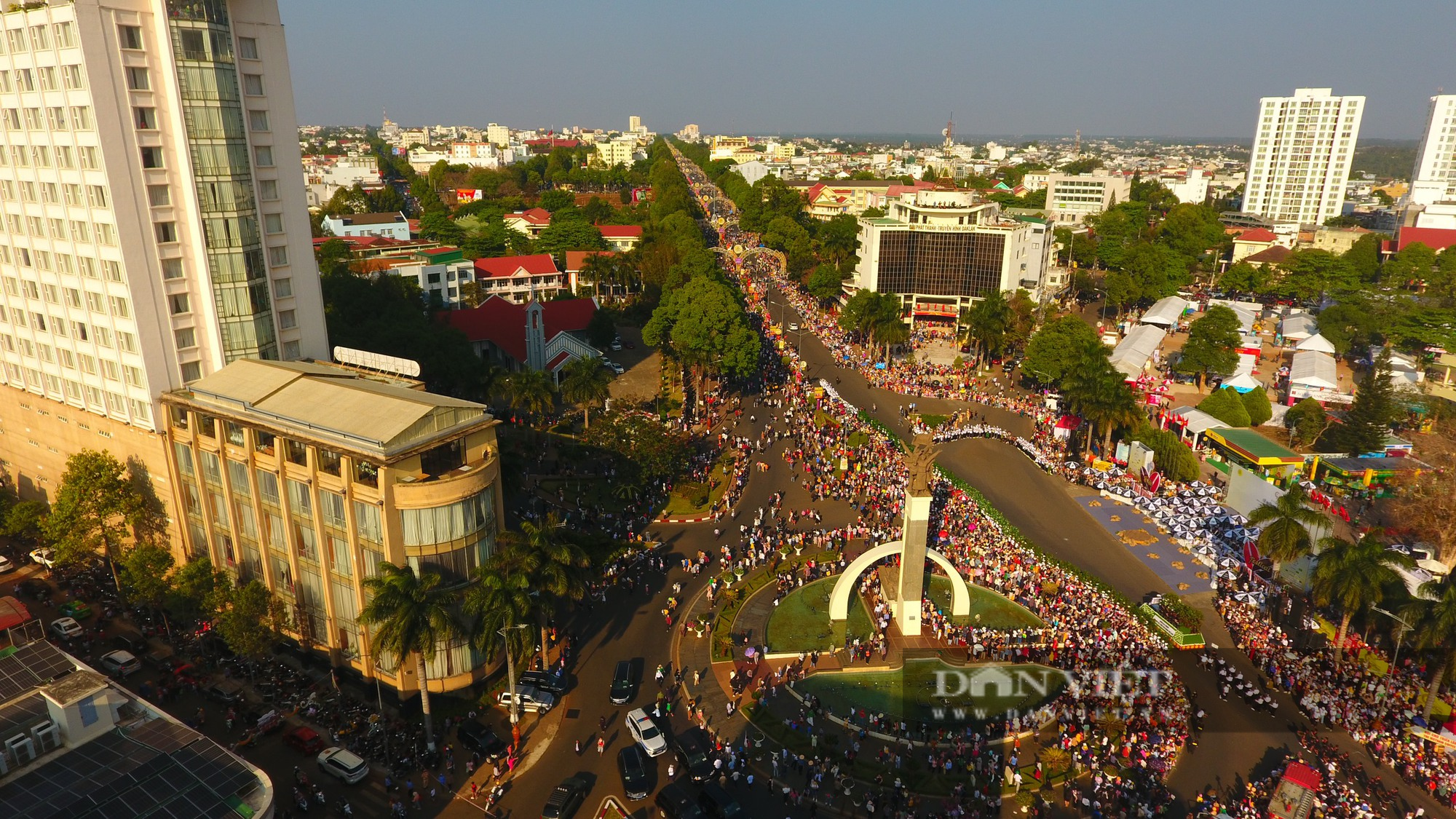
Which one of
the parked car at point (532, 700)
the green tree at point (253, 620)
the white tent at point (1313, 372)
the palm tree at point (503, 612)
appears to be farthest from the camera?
the white tent at point (1313, 372)

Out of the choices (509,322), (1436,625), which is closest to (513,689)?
(1436,625)

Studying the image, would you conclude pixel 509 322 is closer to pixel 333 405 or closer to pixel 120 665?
pixel 333 405

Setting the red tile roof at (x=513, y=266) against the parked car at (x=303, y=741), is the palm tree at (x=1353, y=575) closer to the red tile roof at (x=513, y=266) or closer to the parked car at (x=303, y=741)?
the parked car at (x=303, y=741)

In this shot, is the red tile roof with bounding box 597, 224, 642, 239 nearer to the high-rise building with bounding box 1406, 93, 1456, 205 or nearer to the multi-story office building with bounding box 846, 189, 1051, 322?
the multi-story office building with bounding box 846, 189, 1051, 322

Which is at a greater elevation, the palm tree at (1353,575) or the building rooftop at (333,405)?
the building rooftop at (333,405)

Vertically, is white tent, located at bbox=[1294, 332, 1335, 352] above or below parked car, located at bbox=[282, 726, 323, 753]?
above

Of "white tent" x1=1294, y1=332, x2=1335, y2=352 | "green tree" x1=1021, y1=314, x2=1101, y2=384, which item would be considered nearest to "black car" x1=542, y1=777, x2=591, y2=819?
"green tree" x1=1021, y1=314, x2=1101, y2=384

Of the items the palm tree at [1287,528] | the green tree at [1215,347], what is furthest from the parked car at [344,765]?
the green tree at [1215,347]

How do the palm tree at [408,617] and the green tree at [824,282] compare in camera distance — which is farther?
the green tree at [824,282]
